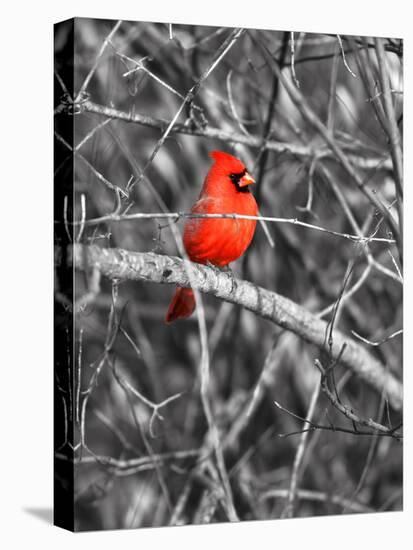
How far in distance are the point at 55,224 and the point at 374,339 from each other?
6.37 feet

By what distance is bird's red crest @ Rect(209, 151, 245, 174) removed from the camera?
5.67 metres

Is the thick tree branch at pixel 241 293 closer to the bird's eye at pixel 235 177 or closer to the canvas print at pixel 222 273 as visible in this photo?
the canvas print at pixel 222 273

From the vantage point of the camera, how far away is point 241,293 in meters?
5.76

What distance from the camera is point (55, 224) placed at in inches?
209

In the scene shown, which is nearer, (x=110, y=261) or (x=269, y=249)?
(x=110, y=261)

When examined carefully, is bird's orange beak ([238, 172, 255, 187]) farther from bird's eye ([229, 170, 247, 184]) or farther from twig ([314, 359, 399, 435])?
twig ([314, 359, 399, 435])

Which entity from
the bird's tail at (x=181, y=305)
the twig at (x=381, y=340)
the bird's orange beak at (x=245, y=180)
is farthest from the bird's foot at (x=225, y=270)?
the twig at (x=381, y=340)

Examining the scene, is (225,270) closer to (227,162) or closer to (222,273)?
(222,273)

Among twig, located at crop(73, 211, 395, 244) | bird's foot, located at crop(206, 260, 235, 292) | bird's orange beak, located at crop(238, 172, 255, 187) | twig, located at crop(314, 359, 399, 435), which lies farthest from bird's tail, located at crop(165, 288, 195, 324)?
twig, located at crop(314, 359, 399, 435)

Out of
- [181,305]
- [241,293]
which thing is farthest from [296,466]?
[181,305]

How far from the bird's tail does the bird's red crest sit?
25.3 inches

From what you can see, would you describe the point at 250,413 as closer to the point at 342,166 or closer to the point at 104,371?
the point at 104,371

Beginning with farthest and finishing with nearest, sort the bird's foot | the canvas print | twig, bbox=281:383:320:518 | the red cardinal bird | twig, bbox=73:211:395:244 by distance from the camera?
twig, bbox=281:383:320:518, the bird's foot, the red cardinal bird, the canvas print, twig, bbox=73:211:395:244
